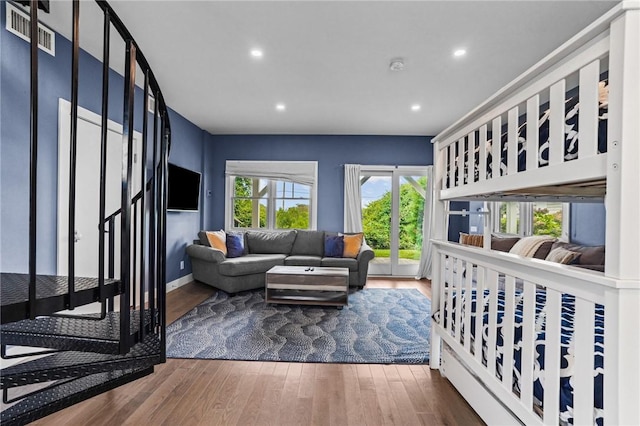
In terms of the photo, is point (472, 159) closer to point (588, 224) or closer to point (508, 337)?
point (508, 337)

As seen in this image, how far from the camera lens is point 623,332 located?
889 millimetres

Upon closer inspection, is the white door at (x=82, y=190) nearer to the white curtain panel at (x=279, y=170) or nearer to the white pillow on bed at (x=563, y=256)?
the white curtain panel at (x=279, y=170)

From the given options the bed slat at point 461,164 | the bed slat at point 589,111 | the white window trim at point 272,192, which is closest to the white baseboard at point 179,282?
the white window trim at point 272,192

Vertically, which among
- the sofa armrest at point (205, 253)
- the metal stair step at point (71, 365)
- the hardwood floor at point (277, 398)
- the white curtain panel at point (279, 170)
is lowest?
the hardwood floor at point (277, 398)

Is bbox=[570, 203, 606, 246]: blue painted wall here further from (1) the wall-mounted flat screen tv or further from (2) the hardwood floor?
(1) the wall-mounted flat screen tv

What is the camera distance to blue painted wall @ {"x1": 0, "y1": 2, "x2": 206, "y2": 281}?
7.43 feet

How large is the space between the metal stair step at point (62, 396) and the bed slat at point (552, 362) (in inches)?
69.9

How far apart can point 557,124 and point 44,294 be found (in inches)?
73.9

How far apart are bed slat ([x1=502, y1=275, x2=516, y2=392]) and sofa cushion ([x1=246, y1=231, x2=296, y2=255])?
4204mm

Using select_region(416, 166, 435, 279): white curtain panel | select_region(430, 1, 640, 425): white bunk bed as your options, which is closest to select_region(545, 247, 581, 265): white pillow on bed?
select_region(430, 1, 640, 425): white bunk bed

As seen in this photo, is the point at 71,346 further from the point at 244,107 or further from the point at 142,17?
the point at 244,107

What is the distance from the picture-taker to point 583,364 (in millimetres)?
1036

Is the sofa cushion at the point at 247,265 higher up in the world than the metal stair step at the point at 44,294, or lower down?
lower down

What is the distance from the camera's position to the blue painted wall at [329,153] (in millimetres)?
5781
